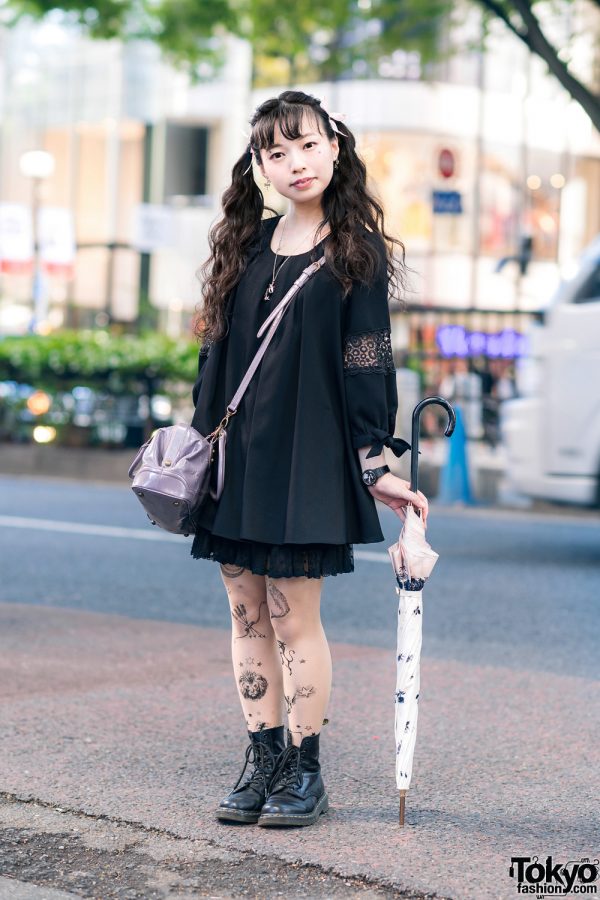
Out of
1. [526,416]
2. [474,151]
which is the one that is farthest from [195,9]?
[474,151]

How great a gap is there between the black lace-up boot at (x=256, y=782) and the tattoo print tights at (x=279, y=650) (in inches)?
1.4

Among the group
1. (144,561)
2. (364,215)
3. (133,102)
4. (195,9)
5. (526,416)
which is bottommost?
(144,561)

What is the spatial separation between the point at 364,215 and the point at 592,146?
35.7 metres

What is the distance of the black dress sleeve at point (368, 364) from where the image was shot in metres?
3.67

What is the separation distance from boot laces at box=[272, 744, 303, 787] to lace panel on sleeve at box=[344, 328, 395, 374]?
1026 millimetres

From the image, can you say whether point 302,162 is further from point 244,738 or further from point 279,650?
point 244,738

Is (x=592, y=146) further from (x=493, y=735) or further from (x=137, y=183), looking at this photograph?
(x=493, y=735)

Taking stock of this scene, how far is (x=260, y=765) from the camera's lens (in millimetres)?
3922

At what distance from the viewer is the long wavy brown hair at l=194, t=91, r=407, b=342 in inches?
146

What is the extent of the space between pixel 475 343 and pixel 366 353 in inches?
562

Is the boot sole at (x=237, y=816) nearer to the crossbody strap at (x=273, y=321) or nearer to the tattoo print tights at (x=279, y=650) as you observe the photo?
the tattoo print tights at (x=279, y=650)

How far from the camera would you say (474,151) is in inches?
1421

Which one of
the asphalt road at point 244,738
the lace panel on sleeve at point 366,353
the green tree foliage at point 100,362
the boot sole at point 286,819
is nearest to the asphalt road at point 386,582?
the asphalt road at point 244,738

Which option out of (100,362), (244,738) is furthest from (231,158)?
(244,738)
